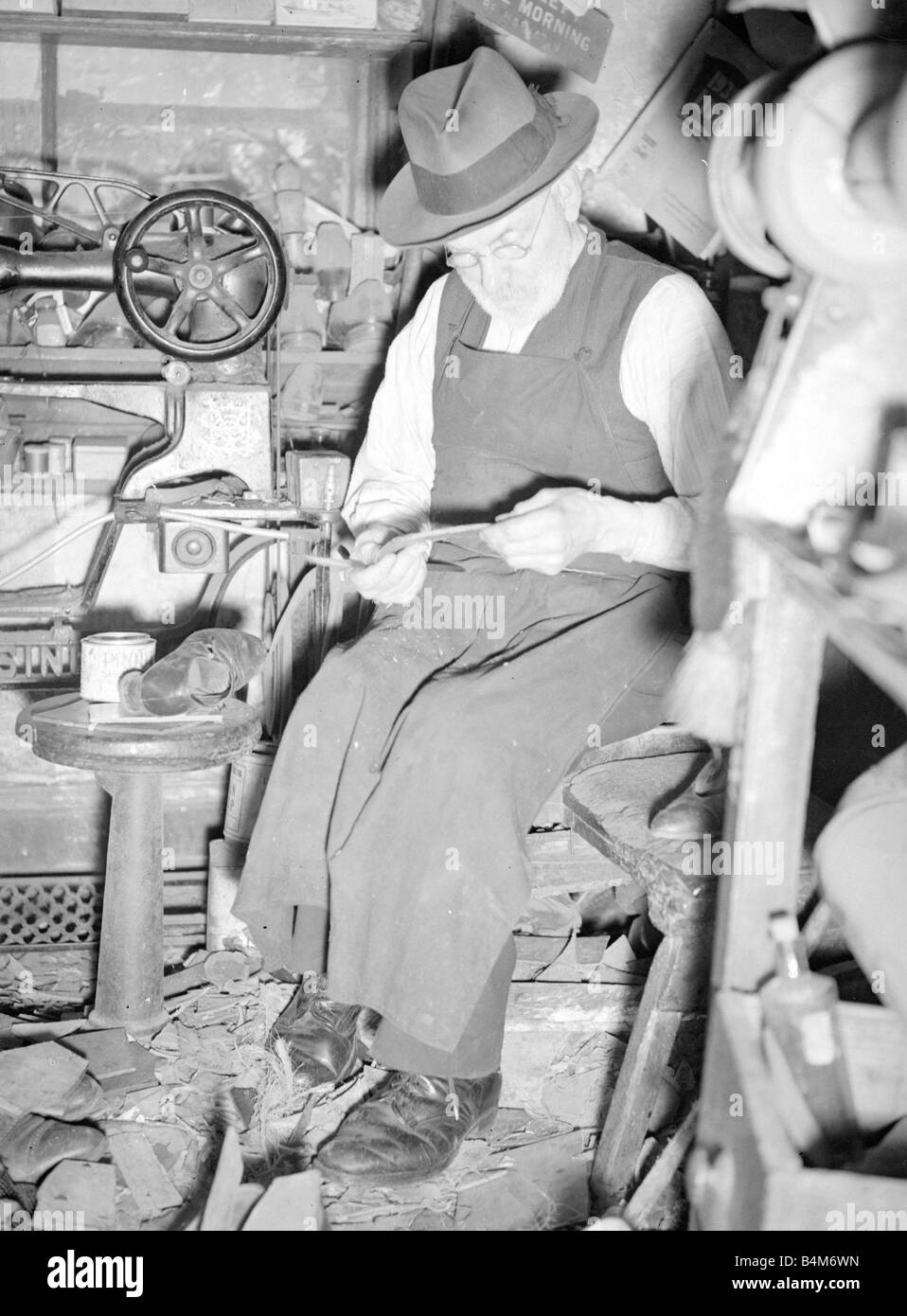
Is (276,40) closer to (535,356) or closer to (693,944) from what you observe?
(535,356)

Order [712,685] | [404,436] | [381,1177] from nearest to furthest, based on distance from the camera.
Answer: [712,685]
[381,1177]
[404,436]

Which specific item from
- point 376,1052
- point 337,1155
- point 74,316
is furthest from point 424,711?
point 74,316

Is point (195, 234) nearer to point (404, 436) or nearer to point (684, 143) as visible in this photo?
point (404, 436)

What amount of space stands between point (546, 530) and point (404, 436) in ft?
2.74

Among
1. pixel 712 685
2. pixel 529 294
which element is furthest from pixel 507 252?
pixel 712 685

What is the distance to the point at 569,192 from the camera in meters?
2.38

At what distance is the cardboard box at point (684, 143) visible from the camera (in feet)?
11.0

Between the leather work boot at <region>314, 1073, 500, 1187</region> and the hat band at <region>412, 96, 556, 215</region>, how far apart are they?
1677 mm

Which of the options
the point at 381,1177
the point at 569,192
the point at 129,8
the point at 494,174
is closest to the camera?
the point at 381,1177
